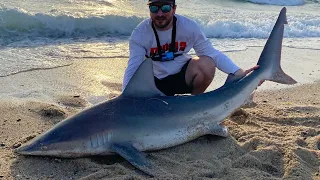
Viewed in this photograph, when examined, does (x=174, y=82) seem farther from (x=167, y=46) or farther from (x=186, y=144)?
(x=186, y=144)

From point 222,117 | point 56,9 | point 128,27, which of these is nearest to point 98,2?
point 56,9

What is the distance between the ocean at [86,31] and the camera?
23.5 ft

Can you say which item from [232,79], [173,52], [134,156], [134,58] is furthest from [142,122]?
[173,52]

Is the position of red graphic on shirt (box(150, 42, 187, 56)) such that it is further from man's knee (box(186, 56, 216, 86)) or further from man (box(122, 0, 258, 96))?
man's knee (box(186, 56, 216, 86))

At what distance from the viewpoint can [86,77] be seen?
6012 millimetres

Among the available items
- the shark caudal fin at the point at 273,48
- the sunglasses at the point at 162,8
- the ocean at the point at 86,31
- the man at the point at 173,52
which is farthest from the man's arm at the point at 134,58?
the ocean at the point at 86,31

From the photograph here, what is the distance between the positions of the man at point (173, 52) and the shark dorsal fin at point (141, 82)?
41 centimetres

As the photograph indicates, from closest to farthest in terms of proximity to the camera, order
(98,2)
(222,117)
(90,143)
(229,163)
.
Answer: (90,143) → (229,163) → (222,117) → (98,2)

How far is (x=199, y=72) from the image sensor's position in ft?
14.5

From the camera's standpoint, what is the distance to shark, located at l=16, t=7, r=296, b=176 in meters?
Answer: 3.22

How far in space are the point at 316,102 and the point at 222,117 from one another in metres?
2.06

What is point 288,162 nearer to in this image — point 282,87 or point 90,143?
point 90,143

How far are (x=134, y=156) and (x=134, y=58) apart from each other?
1.10 m

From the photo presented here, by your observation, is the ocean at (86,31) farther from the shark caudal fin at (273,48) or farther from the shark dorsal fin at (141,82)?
the shark caudal fin at (273,48)
